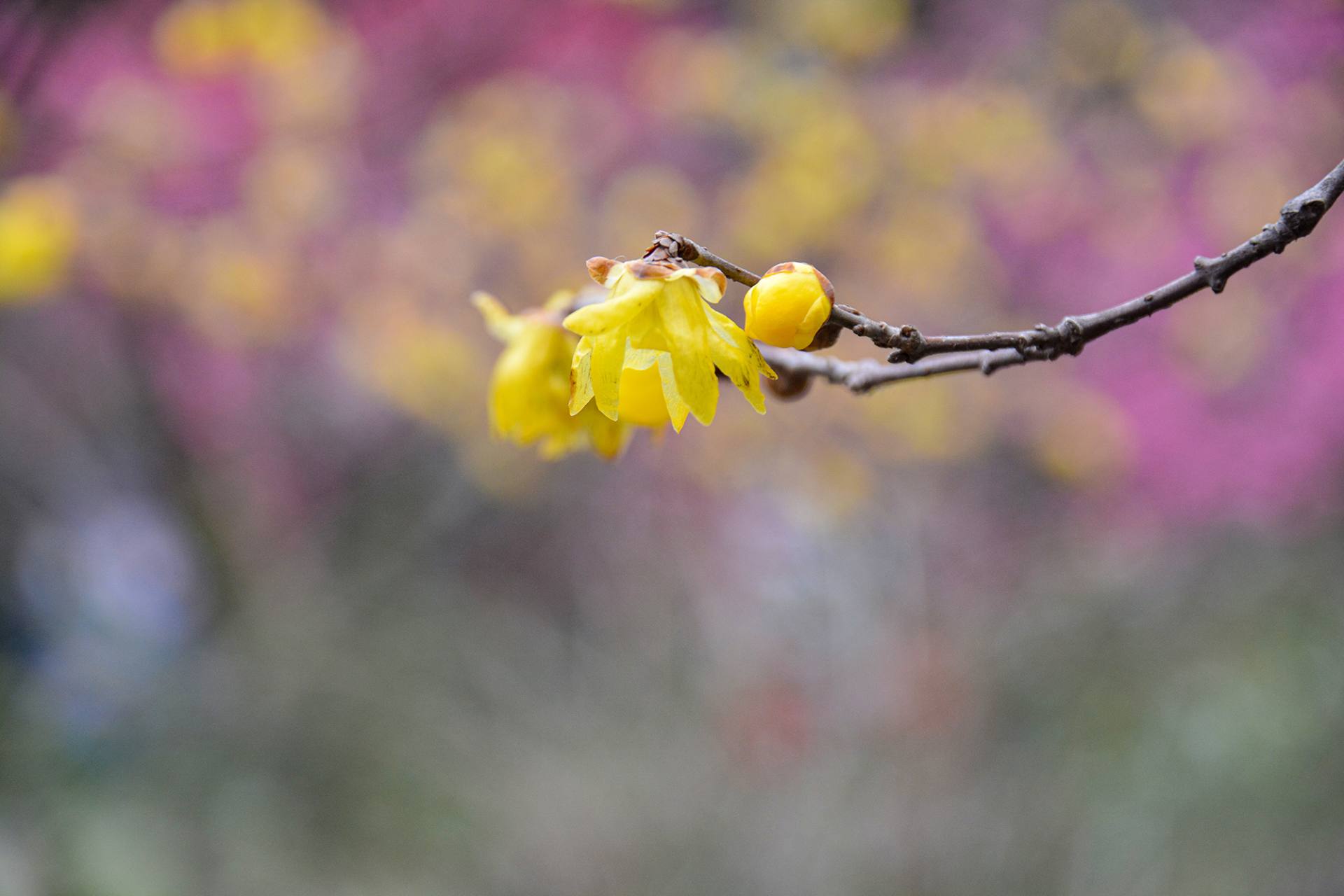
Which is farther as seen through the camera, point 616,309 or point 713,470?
point 713,470

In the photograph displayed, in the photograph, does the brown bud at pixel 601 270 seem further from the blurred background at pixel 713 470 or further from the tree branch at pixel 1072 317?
the blurred background at pixel 713 470

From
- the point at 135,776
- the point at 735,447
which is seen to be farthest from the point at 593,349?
the point at 135,776

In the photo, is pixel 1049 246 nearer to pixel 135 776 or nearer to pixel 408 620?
pixel 408 620

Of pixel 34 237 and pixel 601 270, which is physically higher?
pixel 34 237

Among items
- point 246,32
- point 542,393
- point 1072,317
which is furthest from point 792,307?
point 246,32

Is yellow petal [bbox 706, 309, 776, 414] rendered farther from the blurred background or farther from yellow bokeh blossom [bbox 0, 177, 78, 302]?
yellow bokeh blossom [bbox 0, 177, 78, 302]

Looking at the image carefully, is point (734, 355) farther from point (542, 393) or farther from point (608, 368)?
point (542, 393)

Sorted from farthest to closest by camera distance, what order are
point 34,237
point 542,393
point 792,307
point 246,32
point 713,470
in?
point 713,470
point 246,32
point 34,237
point 542,393
point 792,307

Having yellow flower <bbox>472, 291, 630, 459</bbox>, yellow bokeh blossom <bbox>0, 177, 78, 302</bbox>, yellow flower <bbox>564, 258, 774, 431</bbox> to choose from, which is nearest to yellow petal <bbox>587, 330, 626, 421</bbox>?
yellow flower <bbox>564, 258, 774, 431</bbox>
